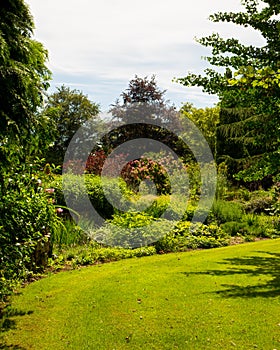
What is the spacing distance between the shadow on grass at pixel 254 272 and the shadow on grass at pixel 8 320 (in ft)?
8.57

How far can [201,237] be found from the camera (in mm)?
9570

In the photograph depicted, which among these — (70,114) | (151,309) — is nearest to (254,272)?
(151,309)

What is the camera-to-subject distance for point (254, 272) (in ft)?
21.6

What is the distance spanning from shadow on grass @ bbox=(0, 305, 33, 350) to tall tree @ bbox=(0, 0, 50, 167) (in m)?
1.76

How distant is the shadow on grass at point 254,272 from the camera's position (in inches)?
214

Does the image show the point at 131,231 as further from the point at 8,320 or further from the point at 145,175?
the point at 145,175

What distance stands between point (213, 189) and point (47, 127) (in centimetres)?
1060

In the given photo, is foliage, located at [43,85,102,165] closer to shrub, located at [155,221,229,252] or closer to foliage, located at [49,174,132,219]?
foliage, located at [49,174,132,219]

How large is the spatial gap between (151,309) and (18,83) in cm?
297

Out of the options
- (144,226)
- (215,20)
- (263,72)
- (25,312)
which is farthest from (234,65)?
(25,312)

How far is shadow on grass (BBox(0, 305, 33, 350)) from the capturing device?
3854 mm

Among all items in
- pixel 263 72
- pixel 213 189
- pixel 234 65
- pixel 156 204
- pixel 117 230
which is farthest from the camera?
pixel 213 189

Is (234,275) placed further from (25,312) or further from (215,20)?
(215,20)

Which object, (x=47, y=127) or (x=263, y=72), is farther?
(x=47, y=127)
